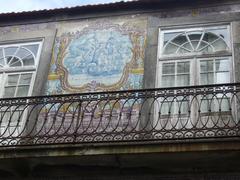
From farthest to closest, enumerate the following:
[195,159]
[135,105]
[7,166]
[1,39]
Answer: [1,39]
[135,105]
[7,166]
[195,159]

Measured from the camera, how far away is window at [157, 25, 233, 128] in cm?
857

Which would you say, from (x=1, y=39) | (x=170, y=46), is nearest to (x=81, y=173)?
(x=170, y=46)

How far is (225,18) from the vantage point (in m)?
9.61

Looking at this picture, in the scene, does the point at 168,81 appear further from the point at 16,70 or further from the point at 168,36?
the point at 16,70

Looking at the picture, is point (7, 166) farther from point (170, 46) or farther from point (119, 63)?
point (170, 46)

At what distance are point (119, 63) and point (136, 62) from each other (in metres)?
0.33

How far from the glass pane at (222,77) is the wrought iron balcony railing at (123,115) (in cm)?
43

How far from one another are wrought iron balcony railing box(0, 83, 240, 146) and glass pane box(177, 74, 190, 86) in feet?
1.45

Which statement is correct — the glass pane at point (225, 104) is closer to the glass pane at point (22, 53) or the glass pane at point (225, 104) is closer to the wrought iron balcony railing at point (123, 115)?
the wrought iron balcony railing at point (123, 115)

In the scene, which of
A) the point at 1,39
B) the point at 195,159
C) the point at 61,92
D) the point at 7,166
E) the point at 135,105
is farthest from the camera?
the point at 1,39

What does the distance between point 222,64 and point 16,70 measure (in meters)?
4.05

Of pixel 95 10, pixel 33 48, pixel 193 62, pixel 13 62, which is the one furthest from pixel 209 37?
pixel 13 62

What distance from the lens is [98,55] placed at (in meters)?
9.77

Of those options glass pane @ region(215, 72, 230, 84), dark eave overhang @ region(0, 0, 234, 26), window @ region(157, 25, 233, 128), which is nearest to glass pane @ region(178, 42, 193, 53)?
window @ region(157, 25, 233, 128)
